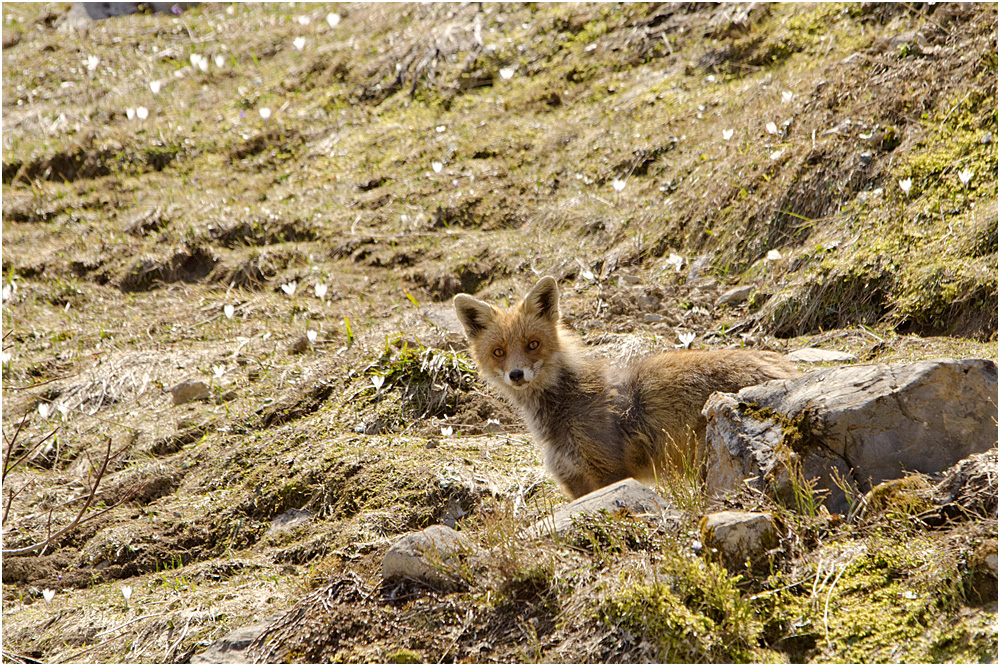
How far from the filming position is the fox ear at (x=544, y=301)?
627cm

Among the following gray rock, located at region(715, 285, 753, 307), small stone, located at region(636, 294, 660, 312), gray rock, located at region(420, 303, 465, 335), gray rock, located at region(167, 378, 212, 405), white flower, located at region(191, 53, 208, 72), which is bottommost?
gray rock, located at region(167, 378, 212, 405)

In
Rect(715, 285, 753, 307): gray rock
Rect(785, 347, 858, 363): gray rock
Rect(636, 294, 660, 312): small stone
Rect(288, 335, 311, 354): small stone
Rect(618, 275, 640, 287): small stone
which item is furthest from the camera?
Rect(288, 335, 311, 354): small stone

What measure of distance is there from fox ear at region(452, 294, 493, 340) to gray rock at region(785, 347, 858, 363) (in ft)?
8.55

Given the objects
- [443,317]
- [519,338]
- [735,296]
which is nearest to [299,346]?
[443,317]

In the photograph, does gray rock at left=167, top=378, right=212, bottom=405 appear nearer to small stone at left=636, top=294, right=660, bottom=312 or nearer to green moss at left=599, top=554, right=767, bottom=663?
small stone at left=636, top=294, right=660, bottom=312

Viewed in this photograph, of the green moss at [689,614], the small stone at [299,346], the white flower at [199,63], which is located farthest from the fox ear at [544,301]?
the white flower at [199,63]

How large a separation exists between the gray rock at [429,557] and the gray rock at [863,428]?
5.31 feet

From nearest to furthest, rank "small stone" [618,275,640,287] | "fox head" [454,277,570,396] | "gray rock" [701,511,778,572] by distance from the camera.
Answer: "gray rock" [701,511,778,572] < "fox head" [454,277,570,396] < "small stone" [618,275,640,287]

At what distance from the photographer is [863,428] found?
4.01 metres

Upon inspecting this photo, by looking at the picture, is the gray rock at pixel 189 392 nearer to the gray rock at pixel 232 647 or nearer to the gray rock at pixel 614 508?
the gray rock at pixel 232 647

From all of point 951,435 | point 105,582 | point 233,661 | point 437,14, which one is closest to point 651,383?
point 951,435

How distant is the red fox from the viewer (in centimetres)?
524

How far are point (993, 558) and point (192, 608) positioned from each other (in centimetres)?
459

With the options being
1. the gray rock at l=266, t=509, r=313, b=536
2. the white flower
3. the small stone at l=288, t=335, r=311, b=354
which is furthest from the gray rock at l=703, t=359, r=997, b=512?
the white flower
